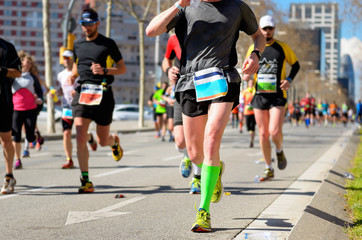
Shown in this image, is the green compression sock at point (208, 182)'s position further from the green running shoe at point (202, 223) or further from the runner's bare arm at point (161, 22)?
the runner's bare arm at point (161, 22)

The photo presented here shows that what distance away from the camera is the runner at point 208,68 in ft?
17.9

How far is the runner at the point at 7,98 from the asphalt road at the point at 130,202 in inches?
12.6

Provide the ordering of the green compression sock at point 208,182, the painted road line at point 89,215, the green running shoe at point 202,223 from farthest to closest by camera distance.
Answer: the painted road line at point 89,215 < the green compression sock at point 208,182 < the green running shoe at point 202,223

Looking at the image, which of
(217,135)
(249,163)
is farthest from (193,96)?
(249,163)

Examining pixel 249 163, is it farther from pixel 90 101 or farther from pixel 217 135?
pixel 217 135

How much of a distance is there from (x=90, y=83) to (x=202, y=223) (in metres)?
3.32

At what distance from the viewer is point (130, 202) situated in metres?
7.17

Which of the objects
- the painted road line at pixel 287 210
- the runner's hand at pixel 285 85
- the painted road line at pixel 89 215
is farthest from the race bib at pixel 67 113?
the painted road line at pixel 89 215

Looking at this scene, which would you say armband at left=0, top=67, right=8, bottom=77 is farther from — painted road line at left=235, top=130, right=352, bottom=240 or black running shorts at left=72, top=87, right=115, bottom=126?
painted road line at left=235, top=130, right=352, bottom=240

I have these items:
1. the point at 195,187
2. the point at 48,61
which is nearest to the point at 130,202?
the point at 195,187

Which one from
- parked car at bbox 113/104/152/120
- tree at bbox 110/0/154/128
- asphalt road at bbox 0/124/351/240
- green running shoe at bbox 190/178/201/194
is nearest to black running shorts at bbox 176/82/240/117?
asphalt road at bbox 0/124/351/240

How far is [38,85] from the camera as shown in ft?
40.4

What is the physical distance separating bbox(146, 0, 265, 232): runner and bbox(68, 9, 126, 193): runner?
7.85ft

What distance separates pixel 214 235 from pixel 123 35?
137804mm
